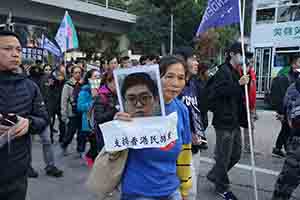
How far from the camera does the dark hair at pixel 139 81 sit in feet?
7.29

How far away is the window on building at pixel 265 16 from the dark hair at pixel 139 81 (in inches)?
631

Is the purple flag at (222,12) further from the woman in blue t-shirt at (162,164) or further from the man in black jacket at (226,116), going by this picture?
the woman in blue t-shirt at (162,164)

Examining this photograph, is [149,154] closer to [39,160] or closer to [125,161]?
[125,161]

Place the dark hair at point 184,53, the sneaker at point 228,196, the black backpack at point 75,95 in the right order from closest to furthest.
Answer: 1. the dark hair at point 184,53
2. the sneaker at point 228,196
3. the black backpack at point 75,95

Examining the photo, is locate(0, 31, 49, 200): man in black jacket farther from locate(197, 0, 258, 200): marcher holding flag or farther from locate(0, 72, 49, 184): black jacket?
locate(197, 0, 258, 200): marcher holding flag

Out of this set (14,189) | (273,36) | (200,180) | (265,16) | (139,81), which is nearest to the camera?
(139,81)

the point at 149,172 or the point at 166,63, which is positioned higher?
the point at 166,63

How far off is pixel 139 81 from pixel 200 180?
3.47 meters

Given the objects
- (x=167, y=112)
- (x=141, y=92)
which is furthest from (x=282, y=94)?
(x=141, y=92)

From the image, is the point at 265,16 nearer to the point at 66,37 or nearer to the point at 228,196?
the point at 66,37

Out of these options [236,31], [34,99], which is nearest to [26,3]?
[236,31]

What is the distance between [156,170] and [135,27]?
1268 inches

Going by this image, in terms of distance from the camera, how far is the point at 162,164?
2.40m

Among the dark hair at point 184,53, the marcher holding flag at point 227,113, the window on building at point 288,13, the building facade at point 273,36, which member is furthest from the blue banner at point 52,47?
the window on building at point 288,13
